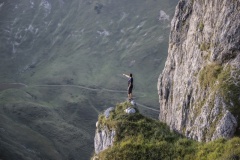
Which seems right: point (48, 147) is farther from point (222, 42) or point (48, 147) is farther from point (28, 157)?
point (222, 42)

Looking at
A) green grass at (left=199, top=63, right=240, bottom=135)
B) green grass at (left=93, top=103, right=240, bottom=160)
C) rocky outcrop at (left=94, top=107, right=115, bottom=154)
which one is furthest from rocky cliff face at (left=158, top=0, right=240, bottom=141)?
rocky outcrop at (left=94, top=107, right=115, bottom=154)

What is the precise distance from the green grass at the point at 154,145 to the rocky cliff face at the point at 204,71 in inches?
178

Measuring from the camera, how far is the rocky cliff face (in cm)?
4741

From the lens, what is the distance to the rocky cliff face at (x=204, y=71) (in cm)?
4741

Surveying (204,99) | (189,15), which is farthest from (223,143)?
(189,15)

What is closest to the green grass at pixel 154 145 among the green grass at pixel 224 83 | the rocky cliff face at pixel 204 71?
the rocky cliff face at pixel 204 71

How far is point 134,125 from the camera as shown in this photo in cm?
2862

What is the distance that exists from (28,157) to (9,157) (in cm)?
1299

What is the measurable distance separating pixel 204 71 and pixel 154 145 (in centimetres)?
3513

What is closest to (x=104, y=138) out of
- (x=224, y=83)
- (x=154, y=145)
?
(x=154, y=145)

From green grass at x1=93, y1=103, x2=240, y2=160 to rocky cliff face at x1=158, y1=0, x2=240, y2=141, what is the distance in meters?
4.52

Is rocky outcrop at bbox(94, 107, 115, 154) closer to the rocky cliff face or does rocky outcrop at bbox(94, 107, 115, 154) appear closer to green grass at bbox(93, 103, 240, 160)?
green grass at bbox(93, 103, 240, 160)

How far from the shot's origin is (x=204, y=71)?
5828cm

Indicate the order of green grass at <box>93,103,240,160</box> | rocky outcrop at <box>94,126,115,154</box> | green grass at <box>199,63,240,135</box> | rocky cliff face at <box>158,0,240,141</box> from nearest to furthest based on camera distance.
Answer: green grass at <box>93,103,240,160</box>
rocky outcrop at <box>94,126,115,154</box>
green grass at <box>199,63,240,135</box>
rocky cliff face at <box>158,0,240,141</box>
